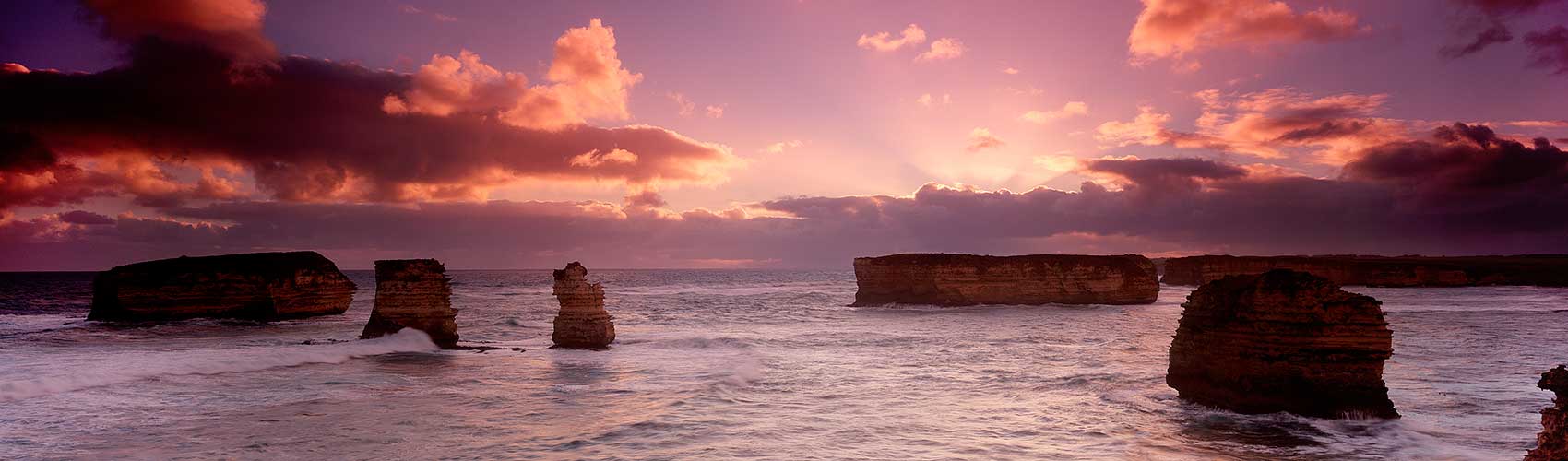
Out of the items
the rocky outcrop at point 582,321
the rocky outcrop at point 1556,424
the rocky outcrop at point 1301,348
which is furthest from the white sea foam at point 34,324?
the rocky outcrop at point 1556,424

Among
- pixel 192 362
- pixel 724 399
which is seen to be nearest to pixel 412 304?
pixel 192 362

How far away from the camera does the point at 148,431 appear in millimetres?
11430

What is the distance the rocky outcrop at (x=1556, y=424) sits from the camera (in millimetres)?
6270

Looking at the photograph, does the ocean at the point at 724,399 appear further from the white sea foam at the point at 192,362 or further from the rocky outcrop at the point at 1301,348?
the rocky outcrop at the point at 1301,348

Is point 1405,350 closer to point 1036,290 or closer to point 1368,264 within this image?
point 1036,290

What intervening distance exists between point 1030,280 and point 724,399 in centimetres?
3665

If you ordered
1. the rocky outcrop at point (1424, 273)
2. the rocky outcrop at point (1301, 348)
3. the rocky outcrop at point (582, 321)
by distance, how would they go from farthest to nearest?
the rocky outcrop at point (1424, 273)
the rocky outcrop at point (582, 321)
the rocky outcrop at point (1301, 348)

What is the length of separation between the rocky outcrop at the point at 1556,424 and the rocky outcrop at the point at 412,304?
24.0 m

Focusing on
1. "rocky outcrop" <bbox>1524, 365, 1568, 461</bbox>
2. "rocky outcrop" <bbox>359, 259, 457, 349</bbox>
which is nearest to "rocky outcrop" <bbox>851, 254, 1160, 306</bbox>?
"rocky outcrop" <bbox>359, 259, 457, 349</bbox>

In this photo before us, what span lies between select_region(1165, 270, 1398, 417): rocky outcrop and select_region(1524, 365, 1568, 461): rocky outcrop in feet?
16.1

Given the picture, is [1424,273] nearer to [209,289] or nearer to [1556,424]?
[1556,424]

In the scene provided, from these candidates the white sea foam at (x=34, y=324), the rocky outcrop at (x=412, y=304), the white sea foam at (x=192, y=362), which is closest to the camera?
the white sea foam at (x=192, y=362)

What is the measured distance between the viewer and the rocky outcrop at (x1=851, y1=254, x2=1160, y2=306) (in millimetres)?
46656

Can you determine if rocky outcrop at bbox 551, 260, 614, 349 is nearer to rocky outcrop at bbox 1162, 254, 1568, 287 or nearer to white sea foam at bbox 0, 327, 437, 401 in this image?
white sea foam at bbox 0, 327, 437, 401
